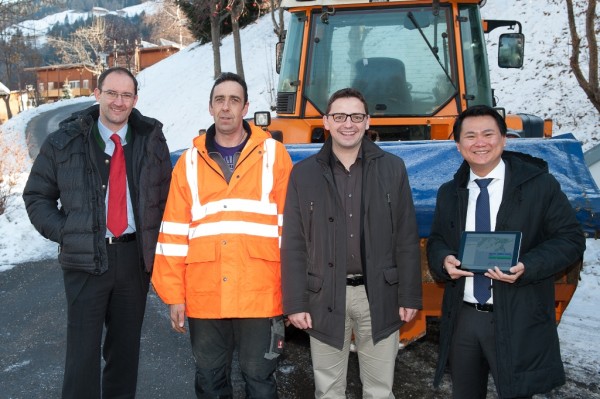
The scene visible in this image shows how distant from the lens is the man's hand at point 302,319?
3.02 metres

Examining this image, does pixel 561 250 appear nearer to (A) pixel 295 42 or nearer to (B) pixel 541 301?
(B) pixel 541 301

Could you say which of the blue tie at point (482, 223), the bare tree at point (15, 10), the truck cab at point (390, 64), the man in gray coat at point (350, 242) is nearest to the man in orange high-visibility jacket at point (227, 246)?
the man in gray coat at point (350, 242)

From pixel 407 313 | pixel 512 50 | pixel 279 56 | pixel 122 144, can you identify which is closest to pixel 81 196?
pixel 122 144

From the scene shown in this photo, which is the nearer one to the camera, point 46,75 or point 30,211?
point 30,211

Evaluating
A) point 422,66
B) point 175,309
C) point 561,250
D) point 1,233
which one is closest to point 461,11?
point 422,66

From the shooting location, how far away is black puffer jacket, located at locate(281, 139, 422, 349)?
3.01 metres

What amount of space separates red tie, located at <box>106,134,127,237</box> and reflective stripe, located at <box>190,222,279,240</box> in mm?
517

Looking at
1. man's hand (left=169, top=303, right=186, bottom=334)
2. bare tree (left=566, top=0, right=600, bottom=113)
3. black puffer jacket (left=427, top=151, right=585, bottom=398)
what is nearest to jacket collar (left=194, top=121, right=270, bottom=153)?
man's hand (left=169, top=303, right=186, bottom=334)

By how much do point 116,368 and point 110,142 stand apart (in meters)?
1.34

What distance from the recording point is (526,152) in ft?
12.5

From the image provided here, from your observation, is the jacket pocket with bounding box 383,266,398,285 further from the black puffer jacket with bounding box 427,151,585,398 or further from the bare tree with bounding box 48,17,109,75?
the bare tree with bounding box 48,17,109,75

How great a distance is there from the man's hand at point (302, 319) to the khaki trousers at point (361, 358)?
0.49 feet

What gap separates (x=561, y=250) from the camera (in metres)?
2.72

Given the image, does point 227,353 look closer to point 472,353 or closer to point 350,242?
point 350,242
